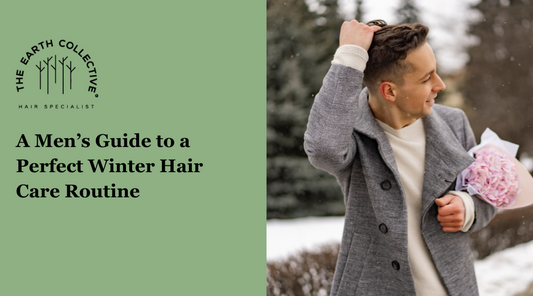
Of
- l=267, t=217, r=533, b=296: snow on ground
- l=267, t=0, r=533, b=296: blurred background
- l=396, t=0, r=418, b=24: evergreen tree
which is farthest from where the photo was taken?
l=396, t=0, r=418, b=24: evergreen tree

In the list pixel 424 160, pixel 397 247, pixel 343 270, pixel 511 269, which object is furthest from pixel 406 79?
pixel 511 269

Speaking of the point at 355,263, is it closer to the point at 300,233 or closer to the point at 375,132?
the point at 375,132

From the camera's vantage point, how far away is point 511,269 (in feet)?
15.2

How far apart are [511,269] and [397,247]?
3.85 m

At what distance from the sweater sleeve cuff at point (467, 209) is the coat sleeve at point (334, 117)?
0.45 meters

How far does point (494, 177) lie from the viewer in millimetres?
1565

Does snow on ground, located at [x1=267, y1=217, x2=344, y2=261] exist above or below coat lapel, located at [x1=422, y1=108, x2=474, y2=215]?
below

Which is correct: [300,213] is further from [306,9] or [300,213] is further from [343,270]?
[343,270]

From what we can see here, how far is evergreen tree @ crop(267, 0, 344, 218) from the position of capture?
22.8 ft

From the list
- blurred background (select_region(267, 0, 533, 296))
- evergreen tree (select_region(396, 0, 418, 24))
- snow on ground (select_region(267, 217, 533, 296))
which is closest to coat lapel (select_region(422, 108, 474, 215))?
blurred background (select_region(267, 0, 533, 296))

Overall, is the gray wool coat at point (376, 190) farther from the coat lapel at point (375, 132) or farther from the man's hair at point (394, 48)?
the man's hair at point (394, 48)

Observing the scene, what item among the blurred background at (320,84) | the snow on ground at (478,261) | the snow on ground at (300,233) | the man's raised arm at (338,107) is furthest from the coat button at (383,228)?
the snow on ground at (300,233)

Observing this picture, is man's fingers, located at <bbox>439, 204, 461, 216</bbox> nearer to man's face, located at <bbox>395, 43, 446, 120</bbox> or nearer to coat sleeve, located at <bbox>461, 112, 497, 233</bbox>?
coat sleeve, located at <bbox>461, 112, 497, 233</bbox>

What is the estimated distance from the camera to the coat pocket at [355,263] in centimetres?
160
